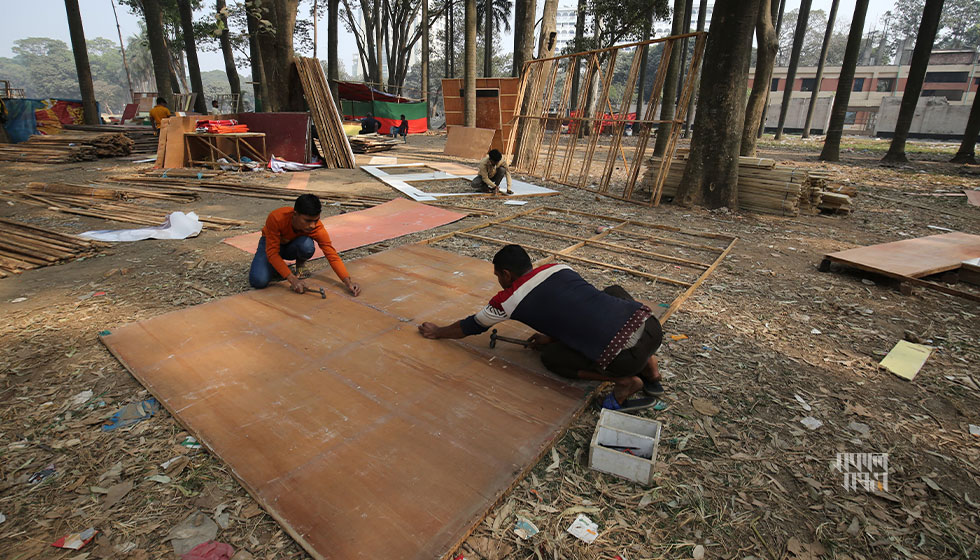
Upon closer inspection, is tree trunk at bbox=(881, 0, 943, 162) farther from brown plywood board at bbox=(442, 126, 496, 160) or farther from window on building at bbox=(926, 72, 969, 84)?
window on building at bbox=(926, 72, 969, 84)

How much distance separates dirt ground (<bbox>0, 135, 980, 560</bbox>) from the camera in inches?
69.2

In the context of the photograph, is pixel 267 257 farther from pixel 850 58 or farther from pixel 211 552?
pixel 850 58

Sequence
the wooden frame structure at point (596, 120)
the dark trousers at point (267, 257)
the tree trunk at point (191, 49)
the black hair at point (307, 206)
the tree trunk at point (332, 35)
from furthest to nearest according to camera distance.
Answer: the tree trunk at point (332, 35) < the tree trunk at point (191, 49) < the wooden frame structure at point (596, 120) < the dark trousers at point (267, 257) < the black hair at point (307, 206)

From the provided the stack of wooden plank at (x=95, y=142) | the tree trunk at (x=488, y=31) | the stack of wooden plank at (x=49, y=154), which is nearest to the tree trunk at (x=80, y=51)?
the stack of wooden plank at (x=95, y=142)

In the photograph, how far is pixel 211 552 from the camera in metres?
1.66

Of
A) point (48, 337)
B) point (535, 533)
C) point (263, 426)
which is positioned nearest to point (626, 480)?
point (535, 533)

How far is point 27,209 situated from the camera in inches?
257

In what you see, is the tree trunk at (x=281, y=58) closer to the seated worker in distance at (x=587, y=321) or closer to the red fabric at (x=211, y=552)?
the seated worker in distance at (x=587, y=321)

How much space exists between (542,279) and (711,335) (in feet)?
5.57

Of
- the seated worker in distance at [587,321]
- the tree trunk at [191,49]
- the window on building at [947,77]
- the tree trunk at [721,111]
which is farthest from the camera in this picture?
the window on building at [947,77]

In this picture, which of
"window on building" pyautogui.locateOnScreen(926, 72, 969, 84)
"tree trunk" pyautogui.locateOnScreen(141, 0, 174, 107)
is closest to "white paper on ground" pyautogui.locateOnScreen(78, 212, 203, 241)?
"tree trunk" pyautogui.locateOnScreen(141, 0, 174, 107)

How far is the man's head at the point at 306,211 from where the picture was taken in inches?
133

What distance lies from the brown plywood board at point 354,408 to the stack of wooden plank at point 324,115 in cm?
799

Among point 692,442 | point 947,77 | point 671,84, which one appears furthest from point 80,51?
point 947,77
